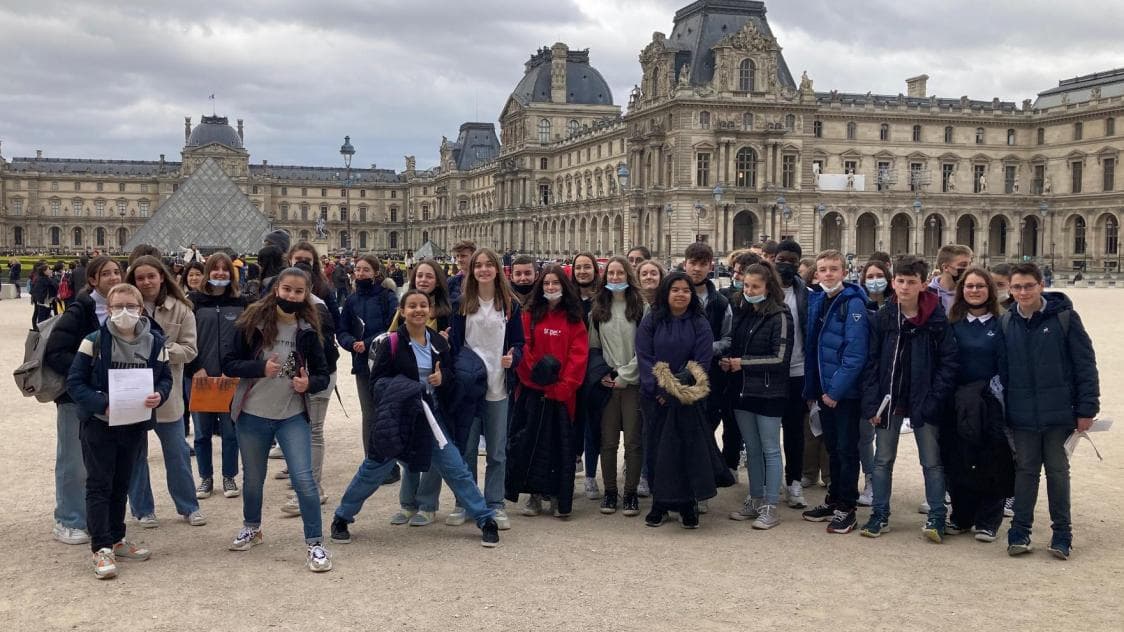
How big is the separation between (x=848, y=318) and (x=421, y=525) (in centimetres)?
351

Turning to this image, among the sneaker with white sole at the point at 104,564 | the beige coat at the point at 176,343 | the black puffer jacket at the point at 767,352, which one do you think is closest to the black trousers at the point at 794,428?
the black puffer jacket at the point at 767,352

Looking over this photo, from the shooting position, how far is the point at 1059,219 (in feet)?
203

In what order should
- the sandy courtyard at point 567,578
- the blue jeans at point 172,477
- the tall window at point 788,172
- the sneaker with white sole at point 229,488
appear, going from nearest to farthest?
1. the sandy courtyard at point 567,578
2. the blue jeans at point 172,477
3. the sneaker with white sole at point 229,488
4. the tall window at point 788,172

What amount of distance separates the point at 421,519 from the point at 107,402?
7.94 ft

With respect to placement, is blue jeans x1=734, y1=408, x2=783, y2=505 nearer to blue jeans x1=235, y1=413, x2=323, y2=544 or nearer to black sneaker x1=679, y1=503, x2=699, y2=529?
black sneaker x1=679, y1=503, x2=699, y2=529

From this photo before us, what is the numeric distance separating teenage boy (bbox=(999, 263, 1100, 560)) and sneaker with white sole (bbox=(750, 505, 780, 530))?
1610 mm

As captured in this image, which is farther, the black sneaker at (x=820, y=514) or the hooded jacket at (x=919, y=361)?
the black sneaker at (x=820, y=514)

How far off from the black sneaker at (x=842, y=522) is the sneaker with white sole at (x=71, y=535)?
5289 mm

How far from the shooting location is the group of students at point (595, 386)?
6309 millimetres

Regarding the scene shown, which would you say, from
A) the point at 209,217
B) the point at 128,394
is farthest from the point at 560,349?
the point at 209,217

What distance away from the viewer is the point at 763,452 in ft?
24.4

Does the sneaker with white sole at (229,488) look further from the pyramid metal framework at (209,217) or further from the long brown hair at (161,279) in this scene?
the pyramid metal framework at (209,217)

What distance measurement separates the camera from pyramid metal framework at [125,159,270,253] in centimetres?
5272

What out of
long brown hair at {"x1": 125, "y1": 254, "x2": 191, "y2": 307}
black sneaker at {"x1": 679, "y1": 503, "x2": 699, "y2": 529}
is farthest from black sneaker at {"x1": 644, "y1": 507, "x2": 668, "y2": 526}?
long brown hair at {"x1": 125, "y1": 254, "x2": 191, "y2": 307}
